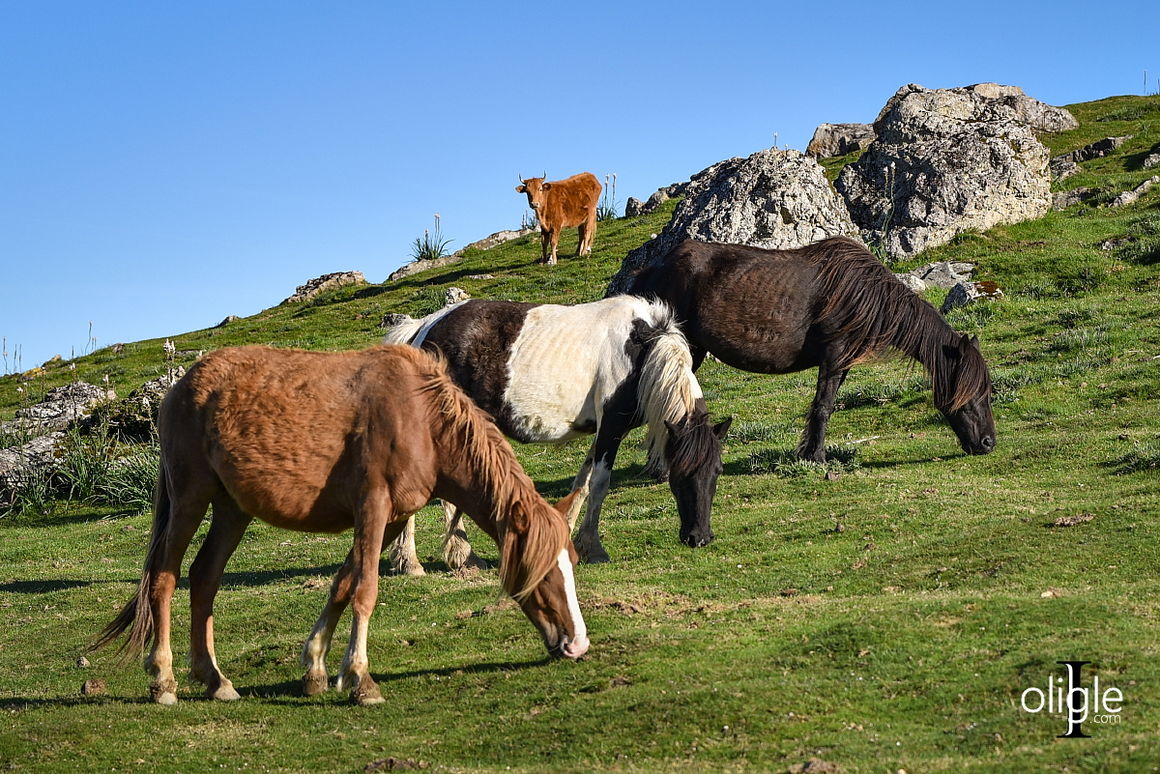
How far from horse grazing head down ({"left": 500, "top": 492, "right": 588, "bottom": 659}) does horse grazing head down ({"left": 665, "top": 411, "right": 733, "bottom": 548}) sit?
269 cm

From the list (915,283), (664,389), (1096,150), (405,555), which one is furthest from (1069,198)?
(405,555)

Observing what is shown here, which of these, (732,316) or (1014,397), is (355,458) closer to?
(732,316)

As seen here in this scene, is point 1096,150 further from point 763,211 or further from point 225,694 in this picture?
point 225,694

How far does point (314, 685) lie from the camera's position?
7.65 m

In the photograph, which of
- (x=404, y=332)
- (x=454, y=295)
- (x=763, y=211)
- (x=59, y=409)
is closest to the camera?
(x=404, y=332)

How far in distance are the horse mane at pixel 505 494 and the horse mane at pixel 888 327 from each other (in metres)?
6.92

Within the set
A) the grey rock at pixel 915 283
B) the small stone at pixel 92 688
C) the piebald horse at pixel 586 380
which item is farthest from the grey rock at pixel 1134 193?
the small stone at pixel 92 688

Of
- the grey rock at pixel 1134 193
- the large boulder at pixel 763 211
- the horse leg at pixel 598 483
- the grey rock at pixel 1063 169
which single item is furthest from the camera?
the grey rock at pixel 1063 169

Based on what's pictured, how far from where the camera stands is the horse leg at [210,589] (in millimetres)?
7875

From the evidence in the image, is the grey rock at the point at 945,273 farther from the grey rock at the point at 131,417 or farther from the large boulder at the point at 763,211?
the grey rock at the point at 131,417

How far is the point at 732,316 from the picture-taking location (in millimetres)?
13602

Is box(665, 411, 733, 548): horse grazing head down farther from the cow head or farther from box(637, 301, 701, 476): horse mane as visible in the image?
the cow head

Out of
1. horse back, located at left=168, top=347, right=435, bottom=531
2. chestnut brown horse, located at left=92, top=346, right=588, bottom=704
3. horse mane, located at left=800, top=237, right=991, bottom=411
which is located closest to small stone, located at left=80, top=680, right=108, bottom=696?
chestnut brown horse, located at left=92, top=346, right=588, bottom=704

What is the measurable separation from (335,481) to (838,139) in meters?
35.8
